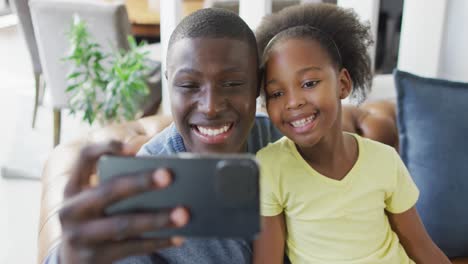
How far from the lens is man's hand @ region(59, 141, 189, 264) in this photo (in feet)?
1.87

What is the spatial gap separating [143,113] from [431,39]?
5.17 ft

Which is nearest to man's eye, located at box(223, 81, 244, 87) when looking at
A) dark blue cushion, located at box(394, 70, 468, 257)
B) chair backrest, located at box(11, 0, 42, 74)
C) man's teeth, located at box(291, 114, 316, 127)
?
man's teeth, located at box(291, 114, 316, 127)

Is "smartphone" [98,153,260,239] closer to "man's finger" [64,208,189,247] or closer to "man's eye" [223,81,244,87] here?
"man's finger" [64,208,189,247]

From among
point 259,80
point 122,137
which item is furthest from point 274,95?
point 122,137

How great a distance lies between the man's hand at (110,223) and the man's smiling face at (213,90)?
37 centimetres

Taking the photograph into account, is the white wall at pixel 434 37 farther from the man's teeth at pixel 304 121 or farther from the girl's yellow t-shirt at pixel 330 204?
the man's teeth at pixel 304 121

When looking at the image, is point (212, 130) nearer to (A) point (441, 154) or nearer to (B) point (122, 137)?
(B) point (122, 137)

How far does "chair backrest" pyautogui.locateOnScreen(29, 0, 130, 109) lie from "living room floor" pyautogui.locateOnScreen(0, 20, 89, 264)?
581 millimetres

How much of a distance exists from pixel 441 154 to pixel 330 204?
507 mm

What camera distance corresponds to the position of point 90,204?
58cm

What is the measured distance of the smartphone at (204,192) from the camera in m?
0.58

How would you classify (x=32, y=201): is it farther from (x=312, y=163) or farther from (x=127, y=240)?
(x=127, y=240)

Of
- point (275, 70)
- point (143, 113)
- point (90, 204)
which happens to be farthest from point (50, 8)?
point (90, 204)

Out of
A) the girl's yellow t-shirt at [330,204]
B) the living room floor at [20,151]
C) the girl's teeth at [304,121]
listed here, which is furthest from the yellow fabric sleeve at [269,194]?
the living room floor at [20,151]
